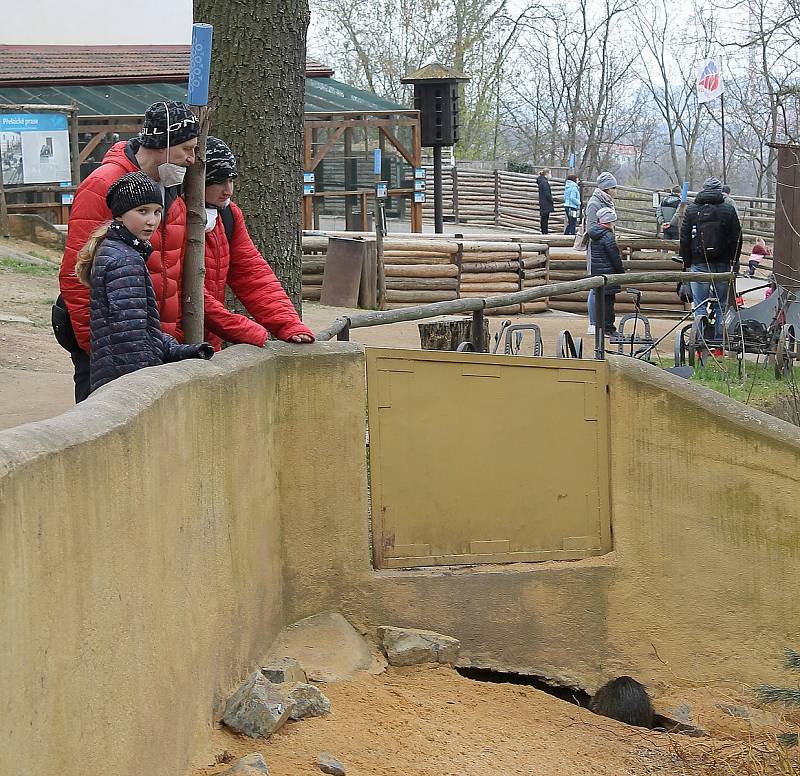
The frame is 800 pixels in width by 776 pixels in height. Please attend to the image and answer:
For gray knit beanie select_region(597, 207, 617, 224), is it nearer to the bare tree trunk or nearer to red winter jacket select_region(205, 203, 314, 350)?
the bare tree trunk

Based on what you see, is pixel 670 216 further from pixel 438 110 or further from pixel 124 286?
pixel 124 286

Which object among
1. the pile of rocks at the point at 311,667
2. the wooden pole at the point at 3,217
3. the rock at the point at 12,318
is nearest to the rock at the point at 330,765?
the pile of rocks at the point at 311,667

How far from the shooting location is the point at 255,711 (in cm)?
397

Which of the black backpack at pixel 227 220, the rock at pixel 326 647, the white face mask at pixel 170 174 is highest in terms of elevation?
the white face mask at pixel 170 174

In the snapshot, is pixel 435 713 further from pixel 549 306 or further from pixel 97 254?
pixel 549 306

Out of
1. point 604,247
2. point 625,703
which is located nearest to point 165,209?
point 625,703

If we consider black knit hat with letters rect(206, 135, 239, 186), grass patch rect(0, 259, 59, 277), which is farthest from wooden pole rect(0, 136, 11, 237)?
black knit hat with letters rect(206, 135, 239, 186)

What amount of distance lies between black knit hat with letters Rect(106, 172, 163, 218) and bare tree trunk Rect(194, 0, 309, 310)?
7.33 feet

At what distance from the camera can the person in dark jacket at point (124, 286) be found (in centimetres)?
400

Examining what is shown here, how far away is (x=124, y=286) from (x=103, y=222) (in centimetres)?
36

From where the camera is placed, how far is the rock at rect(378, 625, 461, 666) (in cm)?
506

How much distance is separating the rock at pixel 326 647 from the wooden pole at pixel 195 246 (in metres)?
1.26

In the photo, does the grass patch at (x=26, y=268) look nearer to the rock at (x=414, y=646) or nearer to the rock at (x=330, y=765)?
the rock at (x=414, y=646)

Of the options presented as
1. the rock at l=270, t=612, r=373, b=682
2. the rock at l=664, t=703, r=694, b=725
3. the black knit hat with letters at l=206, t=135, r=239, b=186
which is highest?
the black knit hat with letters at l=206, t=135, r=239, b=186
